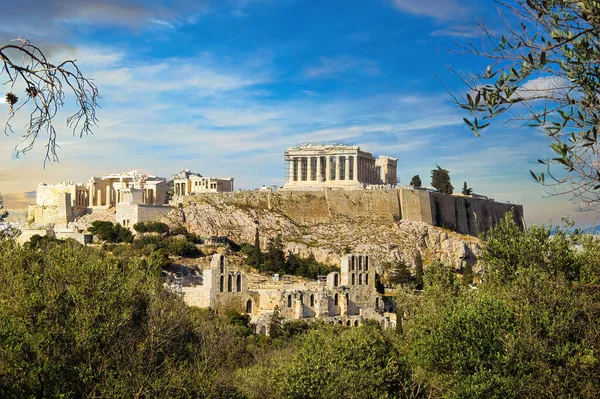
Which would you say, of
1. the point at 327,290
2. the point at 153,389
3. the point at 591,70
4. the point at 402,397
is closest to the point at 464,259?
the point at 327,290

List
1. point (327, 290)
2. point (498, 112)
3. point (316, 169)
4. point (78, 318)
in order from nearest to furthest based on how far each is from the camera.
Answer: point (498, 112), point (78, 318), point (327, 290), point (316, 169)

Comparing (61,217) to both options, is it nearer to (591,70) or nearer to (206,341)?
(206,341)

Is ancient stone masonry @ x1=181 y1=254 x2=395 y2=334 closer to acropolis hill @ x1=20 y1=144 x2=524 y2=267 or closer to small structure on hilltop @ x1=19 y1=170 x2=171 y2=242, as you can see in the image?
acropolis hill @ x1=20 y1=144 x2=524 y2=267

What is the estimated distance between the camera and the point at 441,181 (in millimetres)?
85250

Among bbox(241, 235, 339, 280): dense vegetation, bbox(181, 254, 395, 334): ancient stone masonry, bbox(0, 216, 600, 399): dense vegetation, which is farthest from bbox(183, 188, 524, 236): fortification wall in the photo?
bbox(0, 216, 600, 399): dense vegetation

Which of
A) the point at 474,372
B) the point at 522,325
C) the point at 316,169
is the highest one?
the point at 316,169

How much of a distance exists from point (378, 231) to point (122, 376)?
5616 cm

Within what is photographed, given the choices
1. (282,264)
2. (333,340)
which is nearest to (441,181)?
(282,264)

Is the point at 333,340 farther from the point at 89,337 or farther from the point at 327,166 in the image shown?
the point at 327,166

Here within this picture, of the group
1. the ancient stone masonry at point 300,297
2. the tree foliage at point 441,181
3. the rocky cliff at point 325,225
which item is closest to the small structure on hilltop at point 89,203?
the rocky cliff at point 325,225

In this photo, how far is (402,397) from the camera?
21.5 m

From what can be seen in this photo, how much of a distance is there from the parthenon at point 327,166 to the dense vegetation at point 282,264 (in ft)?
73.4

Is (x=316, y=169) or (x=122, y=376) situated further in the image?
(x=316, y=169)

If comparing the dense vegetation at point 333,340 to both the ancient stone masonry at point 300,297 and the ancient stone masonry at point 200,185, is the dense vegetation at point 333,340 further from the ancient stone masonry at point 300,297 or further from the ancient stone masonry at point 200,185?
the ancient stone masonry at point 200,185
